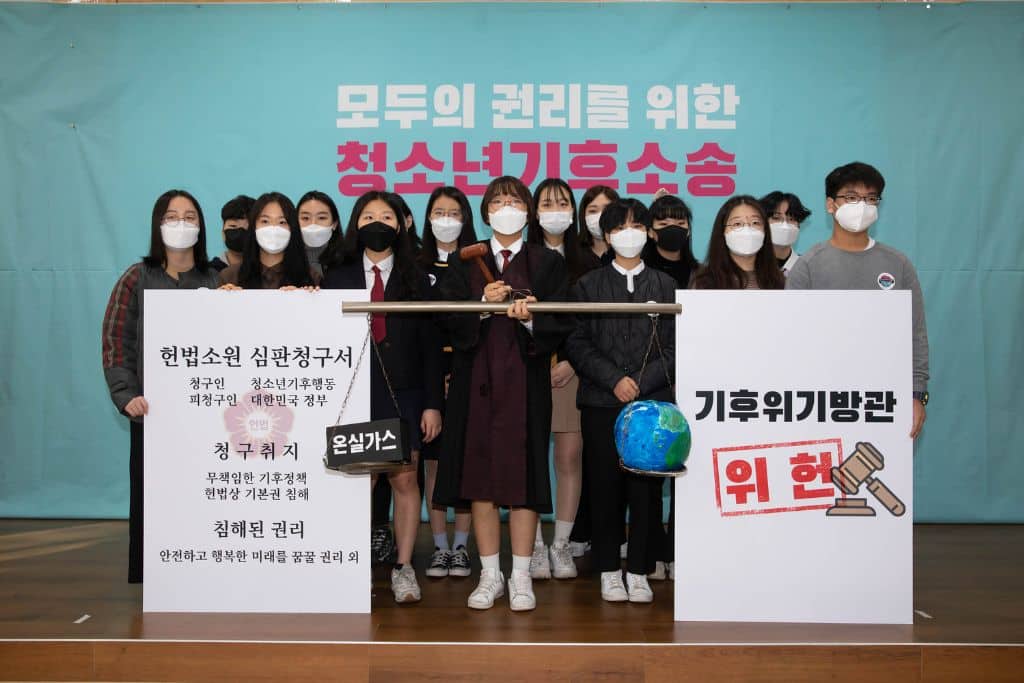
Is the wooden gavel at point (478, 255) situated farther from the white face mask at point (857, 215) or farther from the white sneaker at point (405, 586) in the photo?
the white face mask at point (857, 215)

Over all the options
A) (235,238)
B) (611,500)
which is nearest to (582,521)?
(611,500)

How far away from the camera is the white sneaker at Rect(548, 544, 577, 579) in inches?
146

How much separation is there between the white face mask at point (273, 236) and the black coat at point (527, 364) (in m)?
0.69

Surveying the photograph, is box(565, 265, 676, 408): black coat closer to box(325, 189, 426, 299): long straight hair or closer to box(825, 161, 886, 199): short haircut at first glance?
box(325, 189, 426, 299): long straight hair

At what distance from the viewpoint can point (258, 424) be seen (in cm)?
310

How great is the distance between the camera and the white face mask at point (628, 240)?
330cm

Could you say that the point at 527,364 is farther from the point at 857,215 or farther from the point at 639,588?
the point at 857,215

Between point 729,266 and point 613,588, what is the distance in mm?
1327

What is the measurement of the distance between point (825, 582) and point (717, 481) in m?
0.49

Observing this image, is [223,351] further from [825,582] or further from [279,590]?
[825,582]

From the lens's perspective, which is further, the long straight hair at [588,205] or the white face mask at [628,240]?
the long straight hair at [588,205]

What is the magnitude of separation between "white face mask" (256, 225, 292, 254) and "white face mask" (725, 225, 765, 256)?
175 cm

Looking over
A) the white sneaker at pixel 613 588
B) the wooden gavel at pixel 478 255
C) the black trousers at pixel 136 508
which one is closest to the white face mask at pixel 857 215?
the wooden gavel at pixel 478 255

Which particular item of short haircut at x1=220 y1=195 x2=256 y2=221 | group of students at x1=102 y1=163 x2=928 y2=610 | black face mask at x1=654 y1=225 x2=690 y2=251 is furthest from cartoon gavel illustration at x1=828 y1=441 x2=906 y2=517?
short haircut at x1=220 y1=195 x2=256 y2=221
